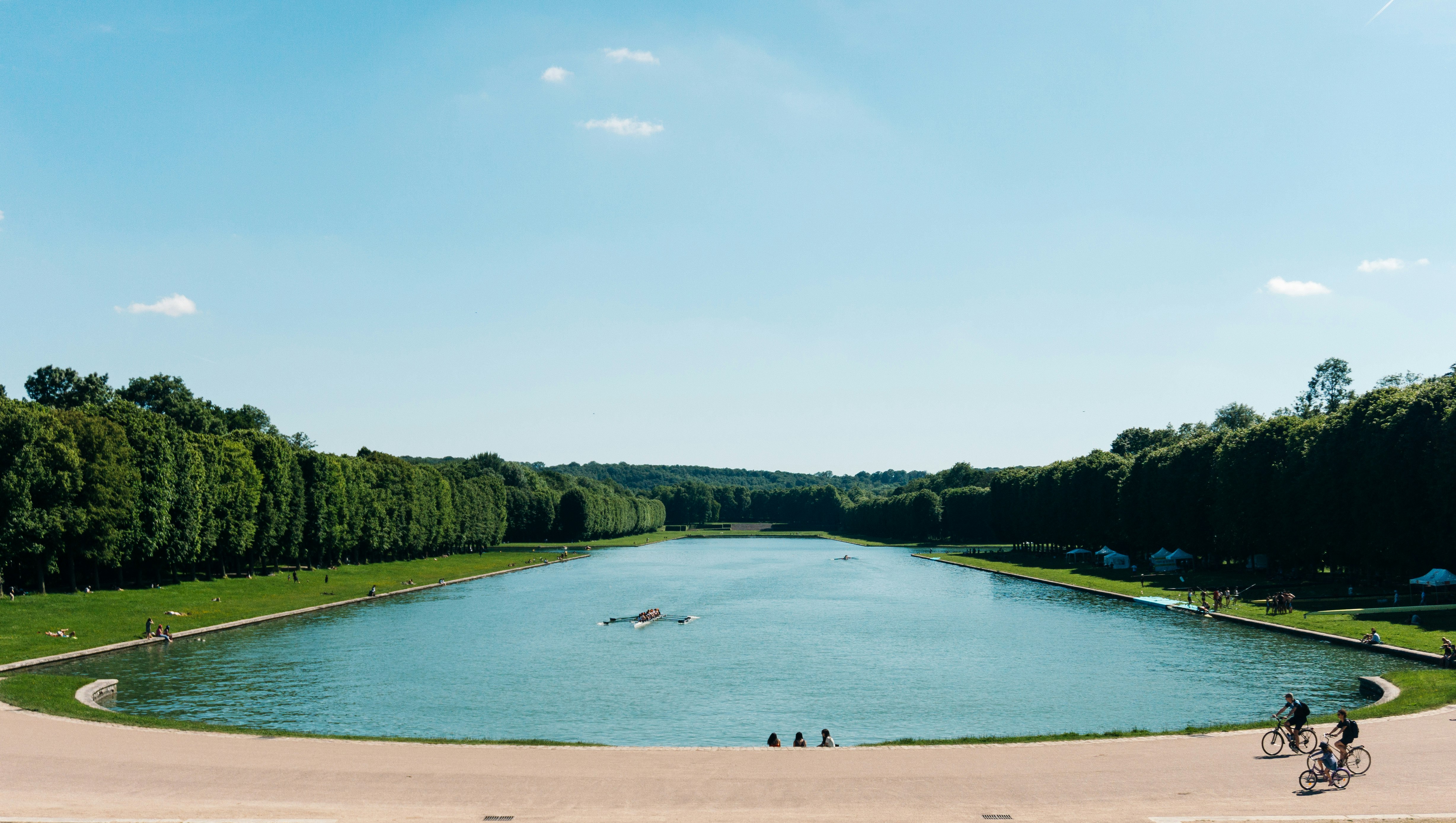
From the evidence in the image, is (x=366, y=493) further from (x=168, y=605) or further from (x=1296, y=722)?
(x=1296, y=722)

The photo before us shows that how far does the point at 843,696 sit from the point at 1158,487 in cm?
7941

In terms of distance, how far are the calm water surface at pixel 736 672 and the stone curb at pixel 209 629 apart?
3.84 ft

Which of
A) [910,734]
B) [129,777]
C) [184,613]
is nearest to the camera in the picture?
[129,777]

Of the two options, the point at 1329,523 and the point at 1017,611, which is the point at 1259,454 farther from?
the point at 1017,611

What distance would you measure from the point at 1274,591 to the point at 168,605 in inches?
3395

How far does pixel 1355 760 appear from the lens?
24156mm

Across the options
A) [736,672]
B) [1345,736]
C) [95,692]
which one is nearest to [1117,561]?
[736,672]

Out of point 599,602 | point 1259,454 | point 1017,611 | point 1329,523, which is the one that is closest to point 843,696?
point 1017,611

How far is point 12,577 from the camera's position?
71.8 meters

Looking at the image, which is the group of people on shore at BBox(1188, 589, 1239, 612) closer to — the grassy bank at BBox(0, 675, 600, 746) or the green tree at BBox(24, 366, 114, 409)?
the grassy bank at BBox(0, 675, 600, 746)

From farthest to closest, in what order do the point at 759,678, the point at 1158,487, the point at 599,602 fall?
the point at 1158,487 < the point at 599,602 < the point at 759,678

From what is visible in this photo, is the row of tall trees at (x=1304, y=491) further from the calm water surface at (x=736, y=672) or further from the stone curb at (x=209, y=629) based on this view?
the stone curb at (x=209, y=629)

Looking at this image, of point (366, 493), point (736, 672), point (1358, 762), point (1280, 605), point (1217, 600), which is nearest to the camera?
point (1358, 762)

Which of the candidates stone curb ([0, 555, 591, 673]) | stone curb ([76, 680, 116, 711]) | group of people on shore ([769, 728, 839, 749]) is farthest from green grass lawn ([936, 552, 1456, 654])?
stone curb ([0, 555, 591, 673])
